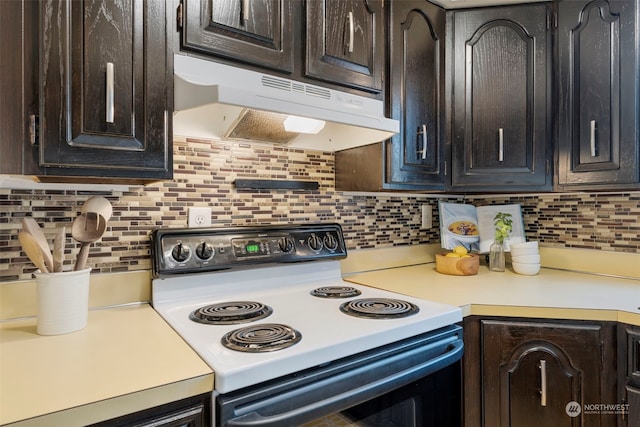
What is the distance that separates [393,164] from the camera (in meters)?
1.52

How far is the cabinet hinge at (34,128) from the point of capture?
84cm

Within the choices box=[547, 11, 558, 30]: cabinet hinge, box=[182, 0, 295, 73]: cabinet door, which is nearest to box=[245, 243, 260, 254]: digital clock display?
box=[182, 0, 295, 73]: cabinet door

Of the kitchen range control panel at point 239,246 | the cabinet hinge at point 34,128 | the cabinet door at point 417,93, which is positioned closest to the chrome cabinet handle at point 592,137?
the cabinet door at point 417,93

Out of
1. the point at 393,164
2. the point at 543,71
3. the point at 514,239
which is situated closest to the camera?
the point at 393,164

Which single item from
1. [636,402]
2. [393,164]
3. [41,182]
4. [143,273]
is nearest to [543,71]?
[393,164]

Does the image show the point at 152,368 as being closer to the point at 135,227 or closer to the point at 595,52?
the point at 135,227

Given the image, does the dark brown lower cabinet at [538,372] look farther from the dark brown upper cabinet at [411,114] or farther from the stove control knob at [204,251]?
the stove control knob at [204,251]

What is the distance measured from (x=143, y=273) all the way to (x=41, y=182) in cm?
41

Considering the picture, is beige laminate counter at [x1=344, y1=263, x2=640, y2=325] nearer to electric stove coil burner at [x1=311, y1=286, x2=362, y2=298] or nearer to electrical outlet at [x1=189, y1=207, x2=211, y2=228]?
electric stove coil burner at [x1=311, y1=286, x2=362, y2=298]

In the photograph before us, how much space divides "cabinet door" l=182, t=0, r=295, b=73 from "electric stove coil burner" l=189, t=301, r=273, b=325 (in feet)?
2.60

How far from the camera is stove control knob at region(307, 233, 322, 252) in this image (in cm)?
156

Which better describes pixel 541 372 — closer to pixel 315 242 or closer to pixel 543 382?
pixel 543 382

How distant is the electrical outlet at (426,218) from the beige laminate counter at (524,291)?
287 millimetres

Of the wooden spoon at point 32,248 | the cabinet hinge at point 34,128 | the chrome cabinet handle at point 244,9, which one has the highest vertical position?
→ the chrome cabinet handle at point 244,9
